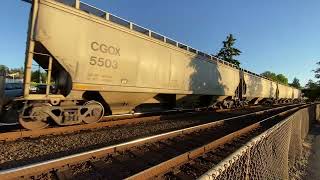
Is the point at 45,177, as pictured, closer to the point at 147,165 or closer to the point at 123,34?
the point at 147,165

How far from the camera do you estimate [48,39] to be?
887 cm

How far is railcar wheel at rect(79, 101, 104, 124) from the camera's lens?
10.3 m

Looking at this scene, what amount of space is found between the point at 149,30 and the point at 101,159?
826 centimetres

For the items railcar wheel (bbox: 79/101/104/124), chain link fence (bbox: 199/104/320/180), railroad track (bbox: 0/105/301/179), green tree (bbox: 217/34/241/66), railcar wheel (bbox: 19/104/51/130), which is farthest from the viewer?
green tree (bbox: 217/34/241/66)

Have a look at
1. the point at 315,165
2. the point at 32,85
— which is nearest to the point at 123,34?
the point at 32,85

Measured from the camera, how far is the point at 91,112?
10.6 metres

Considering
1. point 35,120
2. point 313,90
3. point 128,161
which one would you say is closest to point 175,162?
point 128,161

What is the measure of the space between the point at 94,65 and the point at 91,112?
1724mm

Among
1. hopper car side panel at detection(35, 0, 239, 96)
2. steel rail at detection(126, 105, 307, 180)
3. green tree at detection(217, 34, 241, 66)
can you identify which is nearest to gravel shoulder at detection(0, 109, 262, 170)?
hopper car side panel at detection(35, 0, 239, 96)

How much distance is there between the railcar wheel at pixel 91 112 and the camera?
10.3 meters

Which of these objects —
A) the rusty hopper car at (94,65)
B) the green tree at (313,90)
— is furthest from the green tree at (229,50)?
the rusty hopper car at (94,65)

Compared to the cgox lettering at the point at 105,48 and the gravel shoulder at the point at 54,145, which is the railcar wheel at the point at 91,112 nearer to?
the gravel shoulder at the point at 54,145

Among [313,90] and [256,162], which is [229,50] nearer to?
[313,90]

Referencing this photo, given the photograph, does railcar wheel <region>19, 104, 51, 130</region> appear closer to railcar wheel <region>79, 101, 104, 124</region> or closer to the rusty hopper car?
the rusty hopper car
